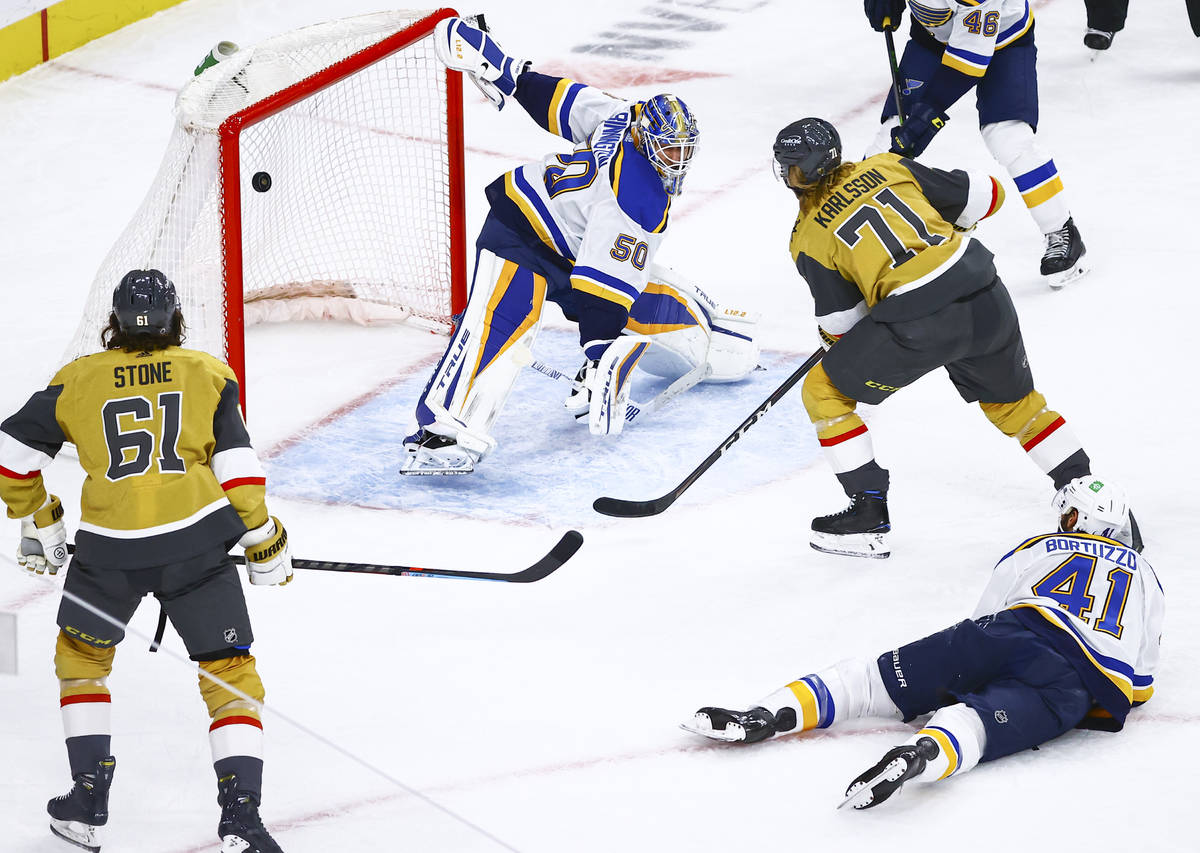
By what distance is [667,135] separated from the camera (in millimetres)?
4000

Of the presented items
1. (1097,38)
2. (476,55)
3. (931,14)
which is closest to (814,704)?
(476,55)

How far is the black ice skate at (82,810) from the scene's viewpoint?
2629mm

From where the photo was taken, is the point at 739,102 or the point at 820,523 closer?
the point at 820,523

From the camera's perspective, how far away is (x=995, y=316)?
11.5ft

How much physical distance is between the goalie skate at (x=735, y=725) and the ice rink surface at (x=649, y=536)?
0.04m

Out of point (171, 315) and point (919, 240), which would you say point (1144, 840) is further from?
point (171, 315)

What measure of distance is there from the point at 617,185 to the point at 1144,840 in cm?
203

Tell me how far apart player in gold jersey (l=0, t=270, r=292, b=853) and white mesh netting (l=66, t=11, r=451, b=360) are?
129 centimetres

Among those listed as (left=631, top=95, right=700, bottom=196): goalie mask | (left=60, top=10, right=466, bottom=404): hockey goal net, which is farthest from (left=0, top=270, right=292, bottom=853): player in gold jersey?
(left=631, top=95, right=700, bottom=196): goalie mask

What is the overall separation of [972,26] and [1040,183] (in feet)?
1.69

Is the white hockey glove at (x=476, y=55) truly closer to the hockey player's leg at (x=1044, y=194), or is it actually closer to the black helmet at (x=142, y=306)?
the hockey player's leg at (x=1044, y=194)

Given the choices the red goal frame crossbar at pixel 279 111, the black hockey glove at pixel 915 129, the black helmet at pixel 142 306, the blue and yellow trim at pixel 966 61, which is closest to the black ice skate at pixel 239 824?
the black helmet at pixel 142 306

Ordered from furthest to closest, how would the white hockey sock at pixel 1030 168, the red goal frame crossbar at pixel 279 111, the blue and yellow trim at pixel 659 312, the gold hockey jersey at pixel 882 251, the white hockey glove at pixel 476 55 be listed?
the white hockey sock at pixel 1030 168 < the blue and yellow trim at pixel 659 312 < the white hockey glove at pixel 476 55 < the red goal frame crossbar at pixel 279 111 < the gold hockey jersey at pixel 882 251

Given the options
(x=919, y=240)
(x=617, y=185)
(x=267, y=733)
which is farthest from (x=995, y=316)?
(x=267, y=733)
